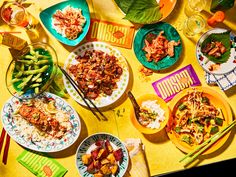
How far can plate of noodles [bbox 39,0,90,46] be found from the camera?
316cm

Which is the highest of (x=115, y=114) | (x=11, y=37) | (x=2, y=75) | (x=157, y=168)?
(x=11, y=37)

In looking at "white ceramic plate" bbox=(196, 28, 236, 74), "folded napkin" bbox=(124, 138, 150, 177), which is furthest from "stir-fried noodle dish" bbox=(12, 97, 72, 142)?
"white ceramic plate" bbox=(196, 28, 236, 74)

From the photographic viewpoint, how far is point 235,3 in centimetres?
318

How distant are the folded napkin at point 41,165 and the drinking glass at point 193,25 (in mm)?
1285

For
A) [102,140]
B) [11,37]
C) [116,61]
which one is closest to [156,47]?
[116,61]

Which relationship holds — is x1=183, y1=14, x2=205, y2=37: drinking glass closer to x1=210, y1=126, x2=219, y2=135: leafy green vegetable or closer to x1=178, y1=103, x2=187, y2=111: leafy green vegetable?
x1=178, y1=103, x2=187, y2=111: leafy green vegetable

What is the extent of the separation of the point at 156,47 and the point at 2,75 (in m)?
1.10

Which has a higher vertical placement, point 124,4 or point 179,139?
point 124,4

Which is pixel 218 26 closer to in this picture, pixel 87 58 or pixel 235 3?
pixel 235 3

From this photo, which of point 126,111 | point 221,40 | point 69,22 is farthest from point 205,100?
point 69,22

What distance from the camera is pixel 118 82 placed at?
10.4 ft

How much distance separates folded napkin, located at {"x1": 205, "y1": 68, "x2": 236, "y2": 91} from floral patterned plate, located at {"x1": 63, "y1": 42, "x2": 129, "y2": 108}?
1.89ft

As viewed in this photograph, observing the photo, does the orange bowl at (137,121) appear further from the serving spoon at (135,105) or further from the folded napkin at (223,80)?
the folded napkin at (223,80)

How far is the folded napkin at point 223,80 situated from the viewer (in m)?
3.14
